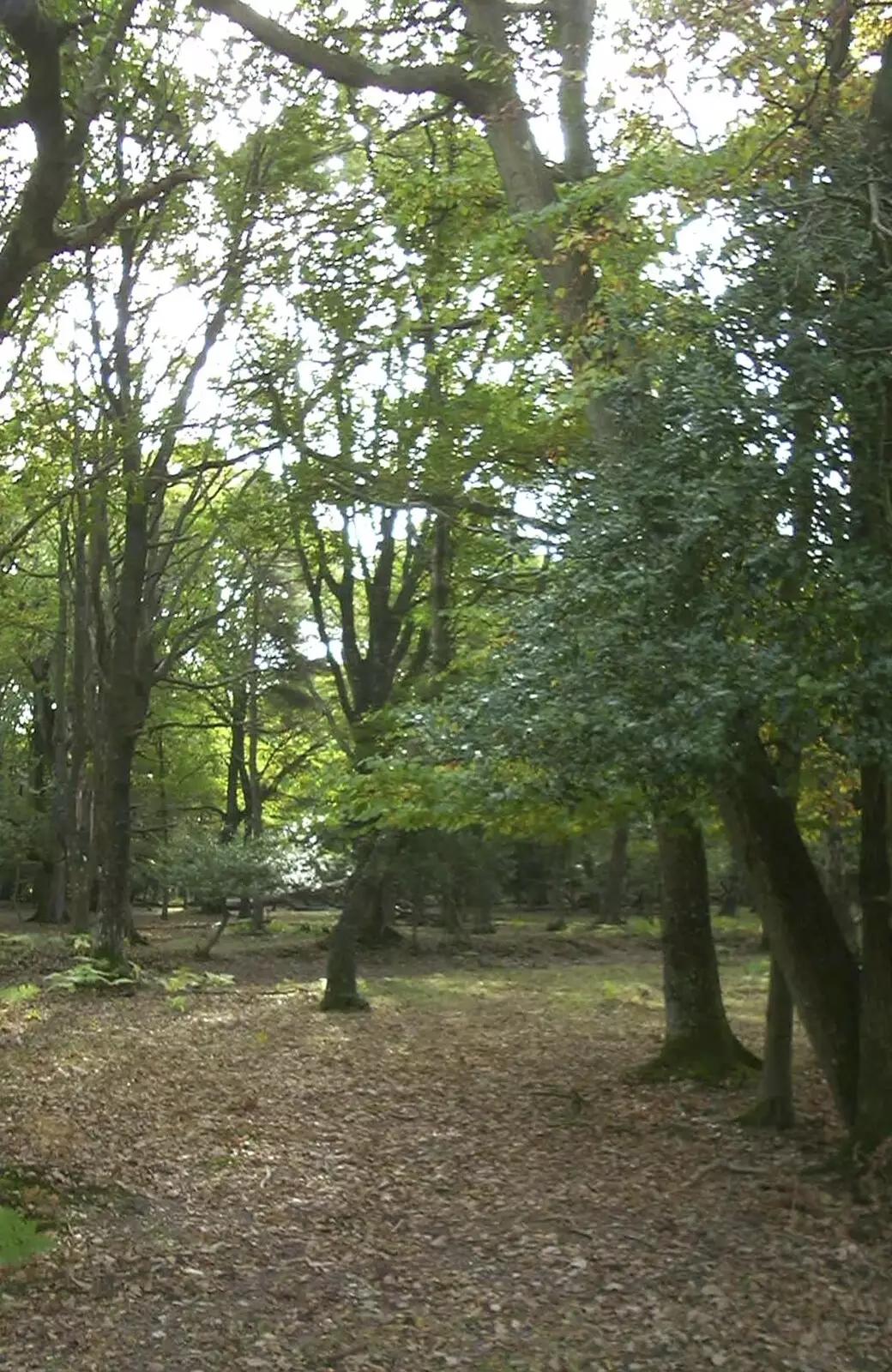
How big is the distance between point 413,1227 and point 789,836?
10.3ft

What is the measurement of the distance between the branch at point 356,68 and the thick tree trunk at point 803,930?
215 inches

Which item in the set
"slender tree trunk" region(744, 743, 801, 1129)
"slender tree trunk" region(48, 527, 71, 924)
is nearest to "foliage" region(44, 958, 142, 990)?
"slender tree trunk" region(48, 527, 71, 924)

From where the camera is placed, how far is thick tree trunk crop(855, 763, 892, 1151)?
6844mm

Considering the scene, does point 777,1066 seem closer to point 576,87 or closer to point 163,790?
point 576,87

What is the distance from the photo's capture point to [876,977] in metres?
6.88

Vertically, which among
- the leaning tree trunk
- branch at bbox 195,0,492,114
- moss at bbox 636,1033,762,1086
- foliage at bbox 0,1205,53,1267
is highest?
branch at bbox 195,0,492,114

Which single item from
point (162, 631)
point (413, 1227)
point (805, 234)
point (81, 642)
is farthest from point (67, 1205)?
point (162, 631)

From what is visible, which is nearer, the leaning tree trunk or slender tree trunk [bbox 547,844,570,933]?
the leaning tree trunk

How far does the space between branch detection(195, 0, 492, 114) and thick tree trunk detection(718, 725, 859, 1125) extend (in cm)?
547

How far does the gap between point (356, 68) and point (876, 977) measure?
6776 millimetres

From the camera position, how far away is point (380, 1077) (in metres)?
10.7

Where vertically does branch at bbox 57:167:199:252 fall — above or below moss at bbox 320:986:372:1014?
above

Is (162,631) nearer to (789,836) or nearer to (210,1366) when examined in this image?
(789,836)

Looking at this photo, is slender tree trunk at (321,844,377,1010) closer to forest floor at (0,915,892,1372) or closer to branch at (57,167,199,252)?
forest floor at (0,915,892,1372)
